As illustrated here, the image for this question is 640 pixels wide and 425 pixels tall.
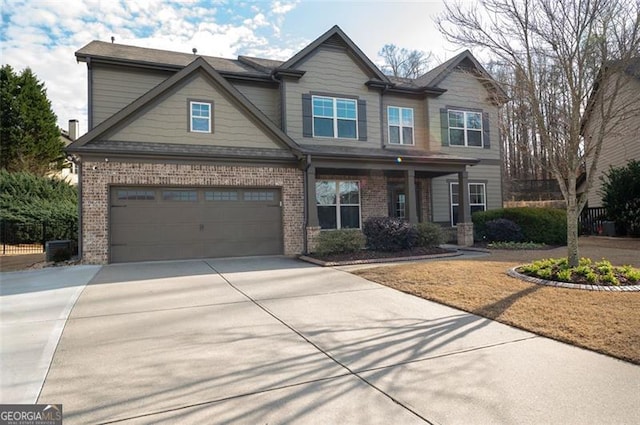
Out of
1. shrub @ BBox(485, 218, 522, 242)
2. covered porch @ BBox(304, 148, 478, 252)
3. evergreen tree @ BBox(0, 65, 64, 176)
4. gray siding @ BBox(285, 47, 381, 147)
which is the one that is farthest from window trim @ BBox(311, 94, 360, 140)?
evergreen tree @ BBox(0, 65, 64, 176)

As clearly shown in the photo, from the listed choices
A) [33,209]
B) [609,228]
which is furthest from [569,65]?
[33,209]

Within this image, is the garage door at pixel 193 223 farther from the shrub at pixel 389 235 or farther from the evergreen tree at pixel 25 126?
the evergreen tree at pixel 25 126

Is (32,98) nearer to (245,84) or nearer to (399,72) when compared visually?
(245,84)

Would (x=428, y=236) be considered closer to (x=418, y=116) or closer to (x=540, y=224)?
(x=540, y=224)

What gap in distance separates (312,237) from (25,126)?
72.3 ft

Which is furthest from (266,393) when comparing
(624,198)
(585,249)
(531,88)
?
(624,198)

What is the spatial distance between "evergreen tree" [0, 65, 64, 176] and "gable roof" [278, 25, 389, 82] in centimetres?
1900

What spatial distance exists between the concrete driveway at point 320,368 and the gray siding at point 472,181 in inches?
450

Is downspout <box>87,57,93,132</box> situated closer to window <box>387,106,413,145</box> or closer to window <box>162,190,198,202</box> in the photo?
window <box>162,190,198,202</box>

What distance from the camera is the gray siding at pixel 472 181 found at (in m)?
17.2

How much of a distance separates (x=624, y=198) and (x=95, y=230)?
1964cm

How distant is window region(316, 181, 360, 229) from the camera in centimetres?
1534

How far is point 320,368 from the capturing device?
3.84m

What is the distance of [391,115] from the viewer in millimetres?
16766
